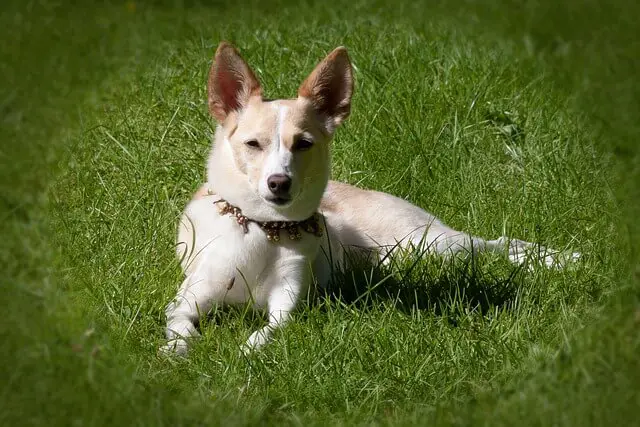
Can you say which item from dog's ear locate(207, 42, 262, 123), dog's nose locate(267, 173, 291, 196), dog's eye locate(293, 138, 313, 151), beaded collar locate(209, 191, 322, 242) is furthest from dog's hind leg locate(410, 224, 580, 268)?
dog's ear locate(207, 42, 262, 123)

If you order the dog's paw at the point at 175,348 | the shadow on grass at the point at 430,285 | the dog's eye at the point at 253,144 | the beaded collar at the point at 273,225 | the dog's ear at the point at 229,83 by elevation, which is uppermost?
the dog's ear at the point at 229,83

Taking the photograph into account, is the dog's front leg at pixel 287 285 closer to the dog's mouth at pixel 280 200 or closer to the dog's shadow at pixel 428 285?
the dog's shadow at pixel 428 285

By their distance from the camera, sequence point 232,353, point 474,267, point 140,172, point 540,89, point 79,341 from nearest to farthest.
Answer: point 79,341, point 232,353, point 474,267, point 140,172, point 540,89

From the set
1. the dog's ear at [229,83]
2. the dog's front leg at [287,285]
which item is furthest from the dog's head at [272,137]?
the dog's front leg at [287,285]

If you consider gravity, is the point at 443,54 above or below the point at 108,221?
above

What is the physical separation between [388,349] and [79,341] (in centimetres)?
135

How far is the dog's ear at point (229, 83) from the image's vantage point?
474 cm

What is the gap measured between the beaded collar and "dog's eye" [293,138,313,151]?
387mm

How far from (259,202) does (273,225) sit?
16cm

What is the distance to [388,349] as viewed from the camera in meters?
4.41

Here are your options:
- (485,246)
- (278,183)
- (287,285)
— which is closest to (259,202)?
Answer: (278,183)

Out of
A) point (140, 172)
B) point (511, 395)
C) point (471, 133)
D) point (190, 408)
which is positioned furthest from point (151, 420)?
point (471, 133)

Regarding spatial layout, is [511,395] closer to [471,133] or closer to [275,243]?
[275,243]

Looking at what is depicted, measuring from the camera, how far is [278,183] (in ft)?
14.4
